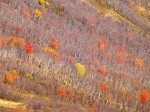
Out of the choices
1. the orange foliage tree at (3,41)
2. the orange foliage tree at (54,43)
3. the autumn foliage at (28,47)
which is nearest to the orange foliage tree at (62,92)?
the autumn foliage at (28,47)

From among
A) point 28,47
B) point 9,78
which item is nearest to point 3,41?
point 28,47

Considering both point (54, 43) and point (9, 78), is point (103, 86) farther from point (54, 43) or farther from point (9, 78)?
point (9, 78)

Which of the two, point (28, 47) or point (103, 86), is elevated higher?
point (28, 47)

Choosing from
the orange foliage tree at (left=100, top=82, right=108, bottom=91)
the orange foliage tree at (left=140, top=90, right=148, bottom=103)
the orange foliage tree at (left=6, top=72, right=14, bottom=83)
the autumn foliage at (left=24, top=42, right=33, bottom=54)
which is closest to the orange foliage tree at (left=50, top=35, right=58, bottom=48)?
the autumn foliage at (left=24, top=42, right=33, bottom=54)

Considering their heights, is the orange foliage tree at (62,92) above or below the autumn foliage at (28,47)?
below

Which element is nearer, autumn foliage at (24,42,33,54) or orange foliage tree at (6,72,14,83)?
orange foliage tree at (6,72,14,83)

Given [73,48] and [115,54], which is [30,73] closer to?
[73,48]

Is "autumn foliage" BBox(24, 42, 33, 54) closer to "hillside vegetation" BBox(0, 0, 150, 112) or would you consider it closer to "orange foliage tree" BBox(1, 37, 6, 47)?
"hillside vegetation" BBox(0, 0, 150, 112)

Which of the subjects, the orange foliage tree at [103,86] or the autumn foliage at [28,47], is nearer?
the autumn foliage at [28,47]

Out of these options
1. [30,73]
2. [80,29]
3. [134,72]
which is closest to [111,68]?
[134,72]

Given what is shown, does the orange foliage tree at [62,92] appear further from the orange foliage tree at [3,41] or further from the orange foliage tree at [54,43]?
the orange foliage tree at [54,43]

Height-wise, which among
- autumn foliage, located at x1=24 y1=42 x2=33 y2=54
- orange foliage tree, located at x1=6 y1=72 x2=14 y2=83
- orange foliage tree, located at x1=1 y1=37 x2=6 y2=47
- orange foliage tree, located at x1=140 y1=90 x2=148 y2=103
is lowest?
orange foliage tree, located at x1=140 y1=90 x2=148 y2=103
